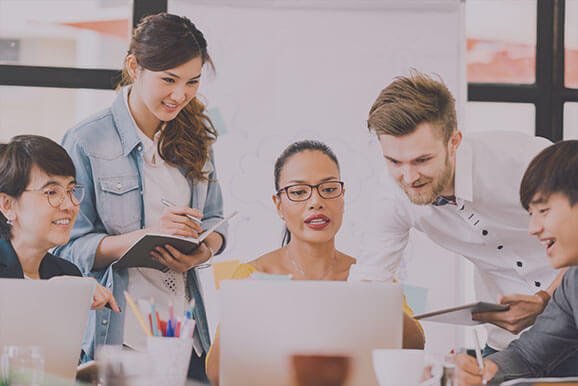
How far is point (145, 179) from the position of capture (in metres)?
2.26

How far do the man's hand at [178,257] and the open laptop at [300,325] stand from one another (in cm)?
79

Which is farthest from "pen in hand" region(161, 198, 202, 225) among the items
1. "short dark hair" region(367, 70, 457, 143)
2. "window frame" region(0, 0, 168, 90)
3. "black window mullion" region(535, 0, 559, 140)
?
"black window mullion" region(535, 0, 559, 140)

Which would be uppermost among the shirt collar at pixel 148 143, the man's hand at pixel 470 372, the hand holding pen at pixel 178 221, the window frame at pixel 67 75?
the window frame at pixel 67 75

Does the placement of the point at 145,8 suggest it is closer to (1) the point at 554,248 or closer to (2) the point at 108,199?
(2) the point at 108,199

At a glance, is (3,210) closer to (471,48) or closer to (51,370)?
(51,370)

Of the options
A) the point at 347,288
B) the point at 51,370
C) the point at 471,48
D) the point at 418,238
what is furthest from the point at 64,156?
the point at 471,48

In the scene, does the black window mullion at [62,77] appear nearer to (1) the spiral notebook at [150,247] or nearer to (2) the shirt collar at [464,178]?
(1) the spiral notebook at [150,247]

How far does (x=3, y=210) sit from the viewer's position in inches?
76.5

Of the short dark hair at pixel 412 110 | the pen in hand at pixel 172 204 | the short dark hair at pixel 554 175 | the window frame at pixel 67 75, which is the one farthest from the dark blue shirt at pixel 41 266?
the window frame at pixel 67 75

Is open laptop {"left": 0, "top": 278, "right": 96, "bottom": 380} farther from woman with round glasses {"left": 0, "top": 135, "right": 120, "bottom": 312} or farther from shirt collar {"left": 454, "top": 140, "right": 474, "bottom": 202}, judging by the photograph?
shirt collar {"left": 454, "top": 140, "right": 474, "bottom": 202}

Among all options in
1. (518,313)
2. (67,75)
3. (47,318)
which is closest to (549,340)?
(518,313)

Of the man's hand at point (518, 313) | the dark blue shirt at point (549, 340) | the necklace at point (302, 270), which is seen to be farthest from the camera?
the necklace at point (302, 270)

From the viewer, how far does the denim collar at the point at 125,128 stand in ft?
7.28

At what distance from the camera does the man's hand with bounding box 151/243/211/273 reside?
200 cm
